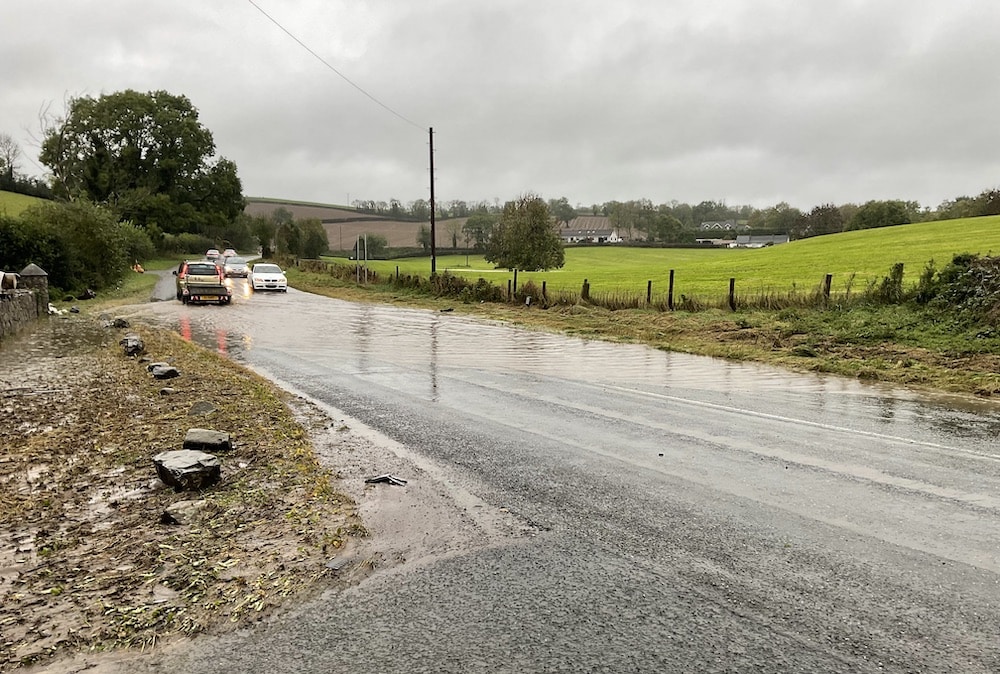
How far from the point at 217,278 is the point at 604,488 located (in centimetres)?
2556

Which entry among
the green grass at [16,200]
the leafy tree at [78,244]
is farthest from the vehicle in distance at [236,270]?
the green grass at [16,200]

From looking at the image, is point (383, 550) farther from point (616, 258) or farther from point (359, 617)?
point (616, 258)

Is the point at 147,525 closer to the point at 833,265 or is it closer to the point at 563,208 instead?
the point at 833,265

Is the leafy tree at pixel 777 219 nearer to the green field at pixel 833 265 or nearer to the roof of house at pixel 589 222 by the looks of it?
the roof of house at pixel 589 222

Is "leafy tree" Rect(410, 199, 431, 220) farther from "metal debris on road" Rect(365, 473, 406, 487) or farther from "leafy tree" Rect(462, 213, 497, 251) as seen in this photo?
"metal debris on road" Rect(365, 473, 406, 487)

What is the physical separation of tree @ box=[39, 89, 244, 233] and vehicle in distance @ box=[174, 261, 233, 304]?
39.1 m

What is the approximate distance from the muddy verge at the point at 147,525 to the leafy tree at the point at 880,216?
9950cm

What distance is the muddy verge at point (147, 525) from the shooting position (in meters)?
3.46

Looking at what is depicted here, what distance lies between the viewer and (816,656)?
3051mm

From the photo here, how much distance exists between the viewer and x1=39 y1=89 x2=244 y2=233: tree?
62.1m

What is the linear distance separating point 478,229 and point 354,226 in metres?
40.1

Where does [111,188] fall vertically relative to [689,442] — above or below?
above

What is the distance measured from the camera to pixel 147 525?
4.69 metres

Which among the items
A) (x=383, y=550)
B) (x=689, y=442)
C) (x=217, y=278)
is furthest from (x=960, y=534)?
(x=217, y=278)
